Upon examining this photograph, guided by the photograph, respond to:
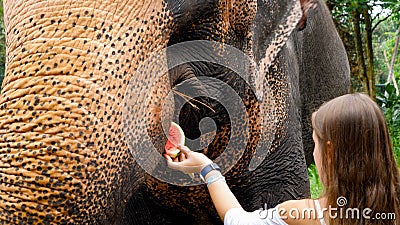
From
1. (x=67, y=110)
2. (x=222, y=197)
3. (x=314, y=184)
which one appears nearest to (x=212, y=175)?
(x=222, y=197)

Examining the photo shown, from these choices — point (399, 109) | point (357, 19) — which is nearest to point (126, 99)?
point (357, 19)

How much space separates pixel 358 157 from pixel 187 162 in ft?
1.55

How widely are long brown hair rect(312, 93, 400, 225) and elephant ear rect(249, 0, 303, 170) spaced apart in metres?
0.64

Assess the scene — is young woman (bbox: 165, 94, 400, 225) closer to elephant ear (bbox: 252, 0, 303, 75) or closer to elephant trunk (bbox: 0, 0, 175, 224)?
elephant trunk (bbox: 0, 0, 175, 224)

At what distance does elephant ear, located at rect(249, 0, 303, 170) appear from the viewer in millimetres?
2113

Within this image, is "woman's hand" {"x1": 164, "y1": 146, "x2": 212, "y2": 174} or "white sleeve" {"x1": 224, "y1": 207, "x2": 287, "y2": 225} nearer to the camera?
"white sleeve" {"x1": 224, "y1": 207, "x2": 287, "y2": 225}

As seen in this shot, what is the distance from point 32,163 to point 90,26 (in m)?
0.34

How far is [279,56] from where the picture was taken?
7.50ft

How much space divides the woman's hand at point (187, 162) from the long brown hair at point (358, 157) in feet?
1.24

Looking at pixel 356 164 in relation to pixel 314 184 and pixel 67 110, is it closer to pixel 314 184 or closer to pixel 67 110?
pixel 67 110

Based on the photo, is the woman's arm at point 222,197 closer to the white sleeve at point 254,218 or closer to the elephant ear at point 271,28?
the white sleeve at point 254,218

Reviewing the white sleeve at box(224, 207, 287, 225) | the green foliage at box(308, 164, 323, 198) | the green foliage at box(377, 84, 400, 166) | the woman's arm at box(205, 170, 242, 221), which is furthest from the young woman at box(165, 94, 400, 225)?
the green foliage at box(377, 84, 400, 166)

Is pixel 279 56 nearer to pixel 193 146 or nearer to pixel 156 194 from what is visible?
pixel 193 146

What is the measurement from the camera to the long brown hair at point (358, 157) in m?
1.43
